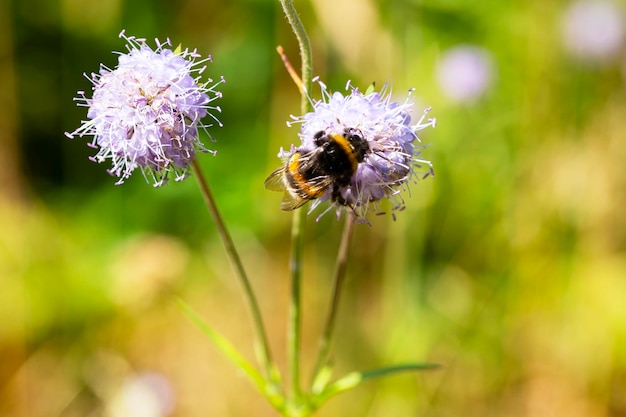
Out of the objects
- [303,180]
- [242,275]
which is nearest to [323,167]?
[303,180]

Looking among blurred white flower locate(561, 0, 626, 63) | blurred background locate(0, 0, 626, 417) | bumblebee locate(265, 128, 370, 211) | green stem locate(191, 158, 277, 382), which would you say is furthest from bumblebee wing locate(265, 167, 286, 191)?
blurred white flower locate(561, 0, 626, 63)

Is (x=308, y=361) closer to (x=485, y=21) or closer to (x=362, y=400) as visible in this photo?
(x=362, y=400)

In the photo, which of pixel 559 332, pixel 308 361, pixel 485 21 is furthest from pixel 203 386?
pixel 485 21

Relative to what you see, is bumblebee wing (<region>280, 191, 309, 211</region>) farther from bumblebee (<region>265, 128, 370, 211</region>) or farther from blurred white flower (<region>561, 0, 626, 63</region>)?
blurred white flower (<region>561, 0, 626, 63</region>)

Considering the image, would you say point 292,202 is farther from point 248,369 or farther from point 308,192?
point 248,369

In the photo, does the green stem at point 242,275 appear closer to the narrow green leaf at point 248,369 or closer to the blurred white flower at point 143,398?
the narrow green leaf at point 248,369

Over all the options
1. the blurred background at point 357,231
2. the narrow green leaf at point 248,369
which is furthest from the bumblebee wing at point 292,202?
the blurred background at point 357,231
